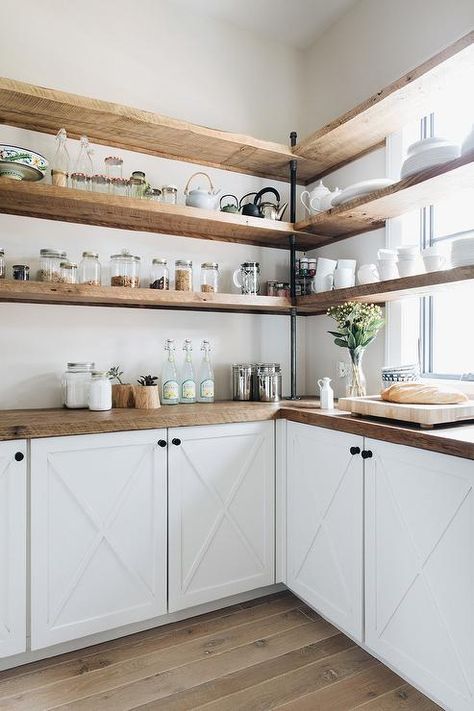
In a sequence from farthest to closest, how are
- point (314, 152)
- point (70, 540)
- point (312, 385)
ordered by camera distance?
point (312, 385), point (314, 152), point (70, 540)

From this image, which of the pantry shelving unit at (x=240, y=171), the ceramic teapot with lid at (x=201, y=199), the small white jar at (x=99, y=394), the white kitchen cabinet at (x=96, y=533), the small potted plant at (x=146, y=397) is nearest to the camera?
the white kitchen cabinet at (x=96, y=533)

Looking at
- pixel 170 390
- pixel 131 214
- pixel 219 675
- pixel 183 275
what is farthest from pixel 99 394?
pixel 219 675

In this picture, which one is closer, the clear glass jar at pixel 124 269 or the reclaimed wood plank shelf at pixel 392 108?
the reclaimed wood plank shelf at pixel 392 108

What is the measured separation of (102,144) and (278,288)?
115 cm

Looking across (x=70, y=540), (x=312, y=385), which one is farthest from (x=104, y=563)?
(x=312, y=385)

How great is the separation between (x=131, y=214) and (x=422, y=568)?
6.09ft

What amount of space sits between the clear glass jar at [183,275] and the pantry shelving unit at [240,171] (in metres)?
0.11

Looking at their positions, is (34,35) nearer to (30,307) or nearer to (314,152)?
(30,307)

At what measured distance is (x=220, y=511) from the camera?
2055mm

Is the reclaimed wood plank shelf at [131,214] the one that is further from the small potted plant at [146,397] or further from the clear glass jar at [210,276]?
the small potted plant at [146,397]

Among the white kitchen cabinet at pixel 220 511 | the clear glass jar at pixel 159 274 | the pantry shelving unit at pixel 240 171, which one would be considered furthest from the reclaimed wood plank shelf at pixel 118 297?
the white kitchen cabinet at pixel 220 511

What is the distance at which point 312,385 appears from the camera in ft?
9.56

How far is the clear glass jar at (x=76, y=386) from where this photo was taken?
216 cm

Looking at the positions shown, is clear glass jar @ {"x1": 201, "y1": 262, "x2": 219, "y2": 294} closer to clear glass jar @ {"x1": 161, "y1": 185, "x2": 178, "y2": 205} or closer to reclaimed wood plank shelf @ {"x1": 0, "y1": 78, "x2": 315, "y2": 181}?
clear glass jar @ {"x1": 161, "y1": 185, "x2": 178, "y2": 205}
